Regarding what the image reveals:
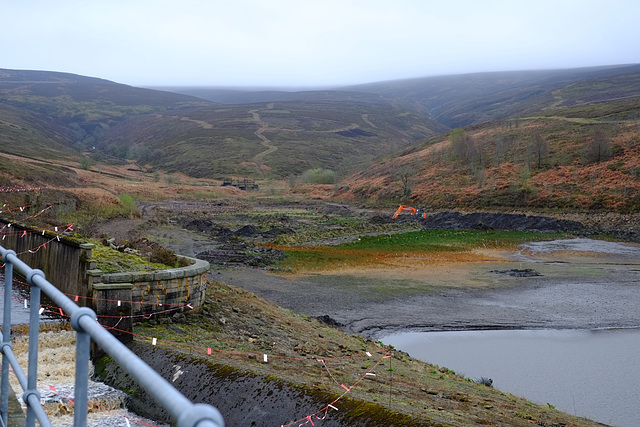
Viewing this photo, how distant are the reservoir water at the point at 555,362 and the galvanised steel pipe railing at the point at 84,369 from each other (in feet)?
45.1

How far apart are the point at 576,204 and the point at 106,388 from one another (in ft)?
200

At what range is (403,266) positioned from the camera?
36.3m

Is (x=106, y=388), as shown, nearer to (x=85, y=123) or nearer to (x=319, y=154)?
(x=319, y=154)

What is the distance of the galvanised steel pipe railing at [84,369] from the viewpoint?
1.56 meters

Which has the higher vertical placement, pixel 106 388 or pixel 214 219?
pixel 106 388

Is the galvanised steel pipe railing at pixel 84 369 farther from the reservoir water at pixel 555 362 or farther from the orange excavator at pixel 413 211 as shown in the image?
the orange excavator at pixel 413 211

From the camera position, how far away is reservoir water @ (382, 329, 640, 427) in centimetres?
1507

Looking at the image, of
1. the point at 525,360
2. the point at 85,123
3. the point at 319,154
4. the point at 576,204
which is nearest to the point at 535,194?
the point at 576,204

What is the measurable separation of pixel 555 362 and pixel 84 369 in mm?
18960

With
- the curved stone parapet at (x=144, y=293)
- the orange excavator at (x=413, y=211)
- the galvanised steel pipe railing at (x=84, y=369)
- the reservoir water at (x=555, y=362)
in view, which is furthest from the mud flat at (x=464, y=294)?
the orange excavator at (x=413, y=211)

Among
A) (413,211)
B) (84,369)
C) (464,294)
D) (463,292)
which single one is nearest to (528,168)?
(413,211)

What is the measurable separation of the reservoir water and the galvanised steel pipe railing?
13750mm

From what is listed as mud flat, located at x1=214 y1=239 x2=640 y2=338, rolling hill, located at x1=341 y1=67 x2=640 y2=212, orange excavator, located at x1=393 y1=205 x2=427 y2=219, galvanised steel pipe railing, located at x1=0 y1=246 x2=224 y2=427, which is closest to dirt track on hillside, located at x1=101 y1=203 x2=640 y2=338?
mud flat, located at x1=214 y1=239 x2=640 y2=338

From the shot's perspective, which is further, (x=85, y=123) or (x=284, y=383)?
(x=85, y=123)
